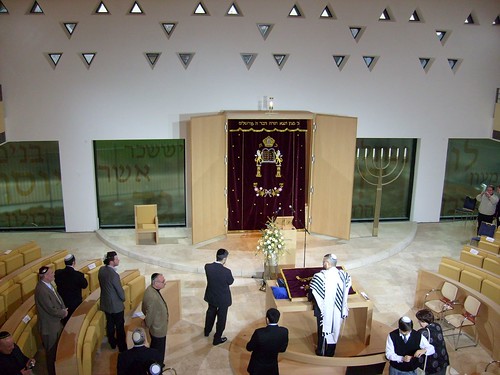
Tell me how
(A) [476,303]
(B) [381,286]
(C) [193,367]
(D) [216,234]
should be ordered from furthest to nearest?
(D) [216,234]
(B) [381,286]
(A) [476,303]
(C) [193,367]

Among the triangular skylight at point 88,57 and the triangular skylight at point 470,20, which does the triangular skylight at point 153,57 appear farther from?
the triangular skylight at point 470,20

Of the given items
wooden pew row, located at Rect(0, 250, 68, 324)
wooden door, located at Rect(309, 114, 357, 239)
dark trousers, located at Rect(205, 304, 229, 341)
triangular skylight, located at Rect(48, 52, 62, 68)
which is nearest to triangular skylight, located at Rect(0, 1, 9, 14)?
triangular skylight, located at Rect(48, 52, 62, 68)

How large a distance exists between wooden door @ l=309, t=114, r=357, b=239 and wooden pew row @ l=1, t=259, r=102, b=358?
5.78 meters

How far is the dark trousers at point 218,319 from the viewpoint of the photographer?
22.2ft

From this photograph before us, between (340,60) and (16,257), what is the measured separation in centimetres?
723

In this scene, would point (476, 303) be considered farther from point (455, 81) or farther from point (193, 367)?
point (455, 81)

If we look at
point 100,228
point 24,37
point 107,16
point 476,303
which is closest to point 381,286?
point 476,303

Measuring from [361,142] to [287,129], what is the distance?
93.9 inches

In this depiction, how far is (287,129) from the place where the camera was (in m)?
10.0

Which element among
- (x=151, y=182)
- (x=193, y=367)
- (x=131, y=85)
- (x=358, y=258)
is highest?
(x=131, y=85)

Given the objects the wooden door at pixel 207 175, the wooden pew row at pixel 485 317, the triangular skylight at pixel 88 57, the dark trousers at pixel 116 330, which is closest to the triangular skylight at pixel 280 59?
the wooden door at pixel 207 175

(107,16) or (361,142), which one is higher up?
(107,16)

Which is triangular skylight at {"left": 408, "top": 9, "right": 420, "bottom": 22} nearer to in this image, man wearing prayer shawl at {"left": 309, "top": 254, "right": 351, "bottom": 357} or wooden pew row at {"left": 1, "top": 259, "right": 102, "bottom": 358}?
man wearing prayer shawl at {"left": 309, "top": 254, "right": 351, "bottom": 357}

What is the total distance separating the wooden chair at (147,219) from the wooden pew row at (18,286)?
2469 millimetres
